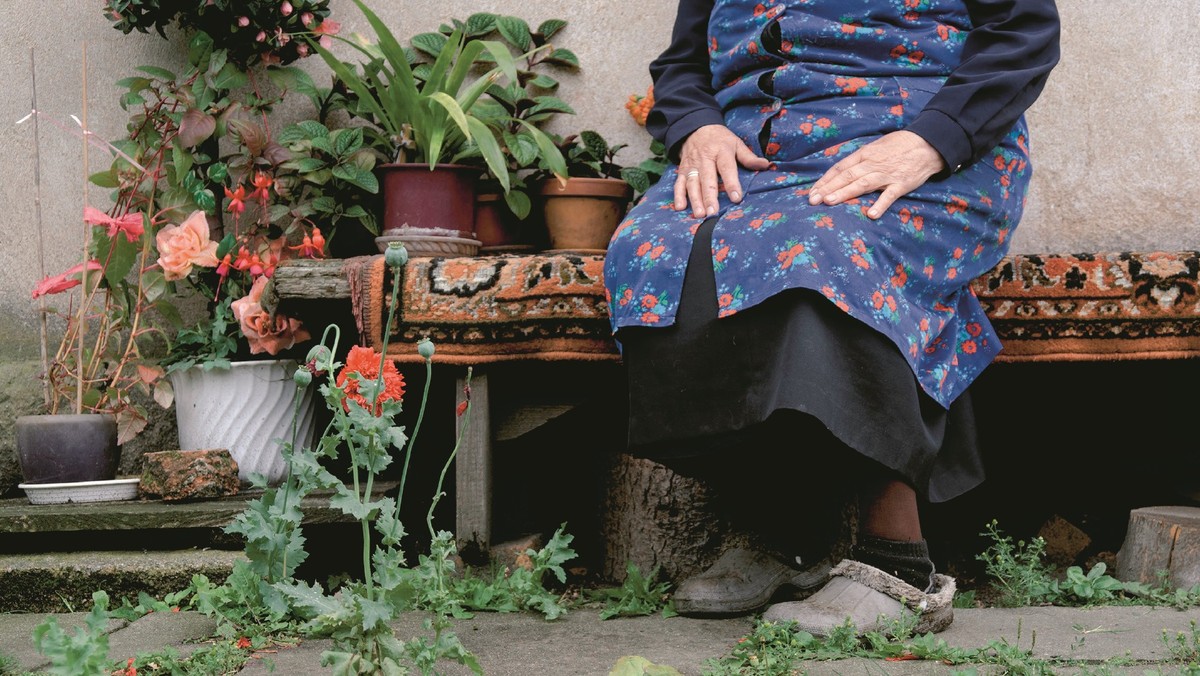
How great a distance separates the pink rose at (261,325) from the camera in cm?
274

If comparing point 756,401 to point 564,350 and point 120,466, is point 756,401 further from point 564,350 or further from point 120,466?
point 120,466

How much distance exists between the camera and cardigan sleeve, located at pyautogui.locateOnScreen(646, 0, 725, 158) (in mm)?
2344

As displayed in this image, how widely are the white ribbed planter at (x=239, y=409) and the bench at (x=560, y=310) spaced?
296 mm

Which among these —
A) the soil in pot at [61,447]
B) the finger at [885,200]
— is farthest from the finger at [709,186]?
the soil in pot at [61,447]

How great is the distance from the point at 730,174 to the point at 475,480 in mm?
994

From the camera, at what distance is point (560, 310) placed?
248cm

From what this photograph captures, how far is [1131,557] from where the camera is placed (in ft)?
8.25

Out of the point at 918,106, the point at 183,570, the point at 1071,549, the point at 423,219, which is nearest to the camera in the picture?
the point at 918,106

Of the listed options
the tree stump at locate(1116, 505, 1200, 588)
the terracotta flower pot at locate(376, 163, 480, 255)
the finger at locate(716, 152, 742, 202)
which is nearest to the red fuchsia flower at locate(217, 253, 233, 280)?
the terracotta flower pot at locate(376, 163, 480, 255)

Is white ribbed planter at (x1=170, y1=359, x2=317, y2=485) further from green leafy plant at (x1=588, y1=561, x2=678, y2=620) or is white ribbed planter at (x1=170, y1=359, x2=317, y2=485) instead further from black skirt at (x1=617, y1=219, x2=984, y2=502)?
black skirt at (x1=617, y1=219, x2=984, y2=502)

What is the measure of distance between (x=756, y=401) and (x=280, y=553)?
0.86 meters

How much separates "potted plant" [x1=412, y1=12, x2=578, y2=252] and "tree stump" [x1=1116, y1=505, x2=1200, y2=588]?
69.3 inches

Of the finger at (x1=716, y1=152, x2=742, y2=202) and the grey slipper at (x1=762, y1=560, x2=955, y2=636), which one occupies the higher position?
the finger at (x1=716, y1=152, x2=742, y2=202)

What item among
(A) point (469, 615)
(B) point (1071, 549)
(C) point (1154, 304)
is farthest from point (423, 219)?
(B) point (1071, 549)
